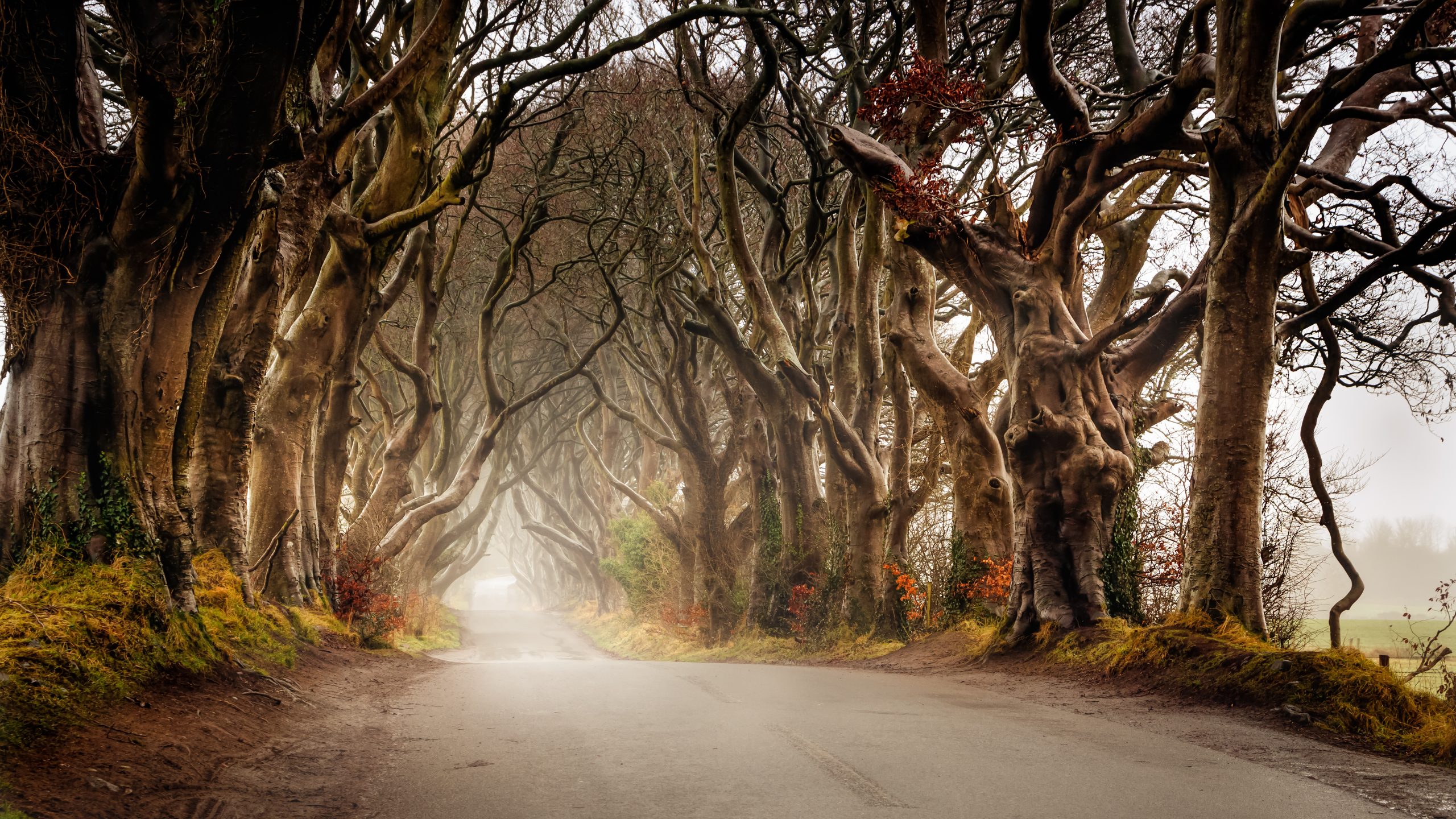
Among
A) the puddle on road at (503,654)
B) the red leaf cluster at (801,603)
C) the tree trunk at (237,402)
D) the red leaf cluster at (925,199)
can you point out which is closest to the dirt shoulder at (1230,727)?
the red leaf cluster at (925,199)

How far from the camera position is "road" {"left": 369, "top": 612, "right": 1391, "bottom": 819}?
3904 millimetres

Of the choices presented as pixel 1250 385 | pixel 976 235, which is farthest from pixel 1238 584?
pixel 976 235

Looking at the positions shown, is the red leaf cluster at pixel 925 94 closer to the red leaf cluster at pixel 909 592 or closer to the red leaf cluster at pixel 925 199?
the red leaf cluster at pixel 925 199

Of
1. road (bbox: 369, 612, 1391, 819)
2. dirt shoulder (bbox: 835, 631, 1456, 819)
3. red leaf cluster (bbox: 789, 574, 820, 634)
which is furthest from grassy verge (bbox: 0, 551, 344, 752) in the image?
red leaf cluster (bbox: 789, 574, 820, 634)

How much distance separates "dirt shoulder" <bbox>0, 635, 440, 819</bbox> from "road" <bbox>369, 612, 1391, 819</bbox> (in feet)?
1.00

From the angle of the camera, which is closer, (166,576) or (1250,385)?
(166,576)

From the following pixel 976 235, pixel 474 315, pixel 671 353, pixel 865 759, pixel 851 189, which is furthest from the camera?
pixel 474 315

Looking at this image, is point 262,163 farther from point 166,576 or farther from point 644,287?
point 644,287

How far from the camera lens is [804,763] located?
15.5 ft

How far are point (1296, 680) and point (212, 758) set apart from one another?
6521 millimetres

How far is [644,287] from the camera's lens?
1959 centimetres

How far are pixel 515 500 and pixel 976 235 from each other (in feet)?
84.9

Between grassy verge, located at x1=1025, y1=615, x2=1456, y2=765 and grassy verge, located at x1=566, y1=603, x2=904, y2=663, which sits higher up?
grassy verge, located at x1=1025, y1=615, x2=1456, y2=765

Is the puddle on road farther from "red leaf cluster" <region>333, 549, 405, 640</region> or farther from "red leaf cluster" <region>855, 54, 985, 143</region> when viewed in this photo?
"red leaf cluster" <region>855, 54, 985, 143</region>
